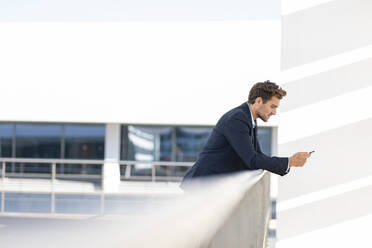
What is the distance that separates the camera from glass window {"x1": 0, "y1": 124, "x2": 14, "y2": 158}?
44.3 ft

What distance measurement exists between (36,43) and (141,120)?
10.0 feet

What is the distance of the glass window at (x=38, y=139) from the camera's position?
13.5 m

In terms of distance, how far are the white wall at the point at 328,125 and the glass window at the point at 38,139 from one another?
424 inches

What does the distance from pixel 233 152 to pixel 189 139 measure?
1090 centimetres

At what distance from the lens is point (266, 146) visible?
12742 mm

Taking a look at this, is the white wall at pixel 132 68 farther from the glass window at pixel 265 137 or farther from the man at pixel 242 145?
the man at pixel 242 145

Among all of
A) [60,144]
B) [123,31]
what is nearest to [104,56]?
[123,31]

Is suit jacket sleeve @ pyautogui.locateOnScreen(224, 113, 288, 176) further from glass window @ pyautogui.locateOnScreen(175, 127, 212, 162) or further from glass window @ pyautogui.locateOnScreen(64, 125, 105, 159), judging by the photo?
glass window @ pyautogui.locateOnScreen(64, 125, 105, 159)

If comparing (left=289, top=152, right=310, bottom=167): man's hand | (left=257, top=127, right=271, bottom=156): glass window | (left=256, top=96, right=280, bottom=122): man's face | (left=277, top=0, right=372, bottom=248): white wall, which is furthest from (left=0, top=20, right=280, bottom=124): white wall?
(left=289, top=152, right=310, bottom=167): man's hand

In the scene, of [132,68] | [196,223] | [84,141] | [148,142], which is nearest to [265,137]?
[148,142]

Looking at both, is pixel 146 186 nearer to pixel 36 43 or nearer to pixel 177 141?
pixel 177 141

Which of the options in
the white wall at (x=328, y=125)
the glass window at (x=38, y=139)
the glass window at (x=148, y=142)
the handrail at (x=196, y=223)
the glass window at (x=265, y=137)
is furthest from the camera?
the glass window at (x=38, y=139)

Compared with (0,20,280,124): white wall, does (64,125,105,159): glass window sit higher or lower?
lower

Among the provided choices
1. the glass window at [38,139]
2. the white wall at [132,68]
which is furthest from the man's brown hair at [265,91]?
the glass window at [38,139]
